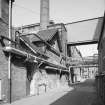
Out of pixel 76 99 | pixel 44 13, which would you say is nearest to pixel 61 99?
pixel 76 99

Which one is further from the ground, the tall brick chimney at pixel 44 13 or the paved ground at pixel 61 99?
the tall brick chimney at pixel 44 13

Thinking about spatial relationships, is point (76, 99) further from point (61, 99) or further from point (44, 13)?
point (44, 13)

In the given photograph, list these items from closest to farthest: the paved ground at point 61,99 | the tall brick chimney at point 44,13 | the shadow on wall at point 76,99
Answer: the paved ground at point 61,99 → the shadow on wall at point 76,99 → the tall brick chimney at point 44,13

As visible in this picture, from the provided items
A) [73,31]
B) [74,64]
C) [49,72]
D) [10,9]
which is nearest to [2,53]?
[10,9]

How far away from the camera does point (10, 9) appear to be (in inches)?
357

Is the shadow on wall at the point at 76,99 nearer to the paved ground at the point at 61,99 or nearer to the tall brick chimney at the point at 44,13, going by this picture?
the paved ground at the point at 61,99

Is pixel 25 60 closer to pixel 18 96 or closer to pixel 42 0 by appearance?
pixel 18 96

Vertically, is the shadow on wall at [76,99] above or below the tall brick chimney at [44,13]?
below

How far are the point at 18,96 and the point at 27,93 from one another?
5.37ft

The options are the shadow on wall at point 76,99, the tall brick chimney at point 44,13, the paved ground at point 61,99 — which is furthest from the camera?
the tall brick chimney at point 44,13

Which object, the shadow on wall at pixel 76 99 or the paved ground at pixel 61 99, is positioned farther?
the shadow on wall at pixel 76 99

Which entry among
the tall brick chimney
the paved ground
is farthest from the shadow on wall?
the tall brick chimney

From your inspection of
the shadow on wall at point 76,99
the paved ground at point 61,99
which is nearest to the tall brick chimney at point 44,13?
the paved ground at point 61,99

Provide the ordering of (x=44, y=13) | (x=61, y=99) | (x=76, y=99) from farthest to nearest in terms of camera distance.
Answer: (x=44, y=13) < (x=76, y=99) < (x=61, y=99)
